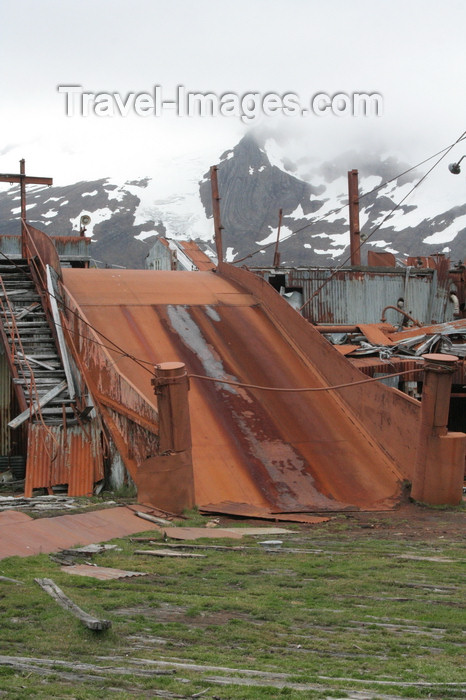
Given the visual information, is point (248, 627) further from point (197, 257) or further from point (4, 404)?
point (197, 257)

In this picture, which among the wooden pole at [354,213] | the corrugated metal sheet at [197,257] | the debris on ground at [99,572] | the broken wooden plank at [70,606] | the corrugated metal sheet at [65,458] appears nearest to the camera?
the broken wooden plank at [70,606]

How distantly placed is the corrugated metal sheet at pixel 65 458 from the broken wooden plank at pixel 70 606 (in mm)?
5953

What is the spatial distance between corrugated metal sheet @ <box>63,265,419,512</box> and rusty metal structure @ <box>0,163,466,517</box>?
1.1 inches

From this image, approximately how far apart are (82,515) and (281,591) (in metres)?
3.28

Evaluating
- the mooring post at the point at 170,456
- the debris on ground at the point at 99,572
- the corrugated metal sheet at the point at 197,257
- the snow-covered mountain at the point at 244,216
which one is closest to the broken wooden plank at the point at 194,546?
the debris on ground at the point at 99,572

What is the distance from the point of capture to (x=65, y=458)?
1289 centimetres

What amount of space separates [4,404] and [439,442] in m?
10.0

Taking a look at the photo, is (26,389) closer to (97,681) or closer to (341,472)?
(341,472)

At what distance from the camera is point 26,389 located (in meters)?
13.8

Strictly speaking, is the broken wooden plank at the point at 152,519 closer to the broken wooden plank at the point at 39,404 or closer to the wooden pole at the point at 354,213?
the broken wooden plank at the point at 39,404

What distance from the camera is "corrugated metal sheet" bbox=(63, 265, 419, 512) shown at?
12.0m

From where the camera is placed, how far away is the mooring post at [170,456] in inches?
418

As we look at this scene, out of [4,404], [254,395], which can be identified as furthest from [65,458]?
[4,404]

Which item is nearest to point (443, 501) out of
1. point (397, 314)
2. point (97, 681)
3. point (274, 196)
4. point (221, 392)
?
point (221, 392)
